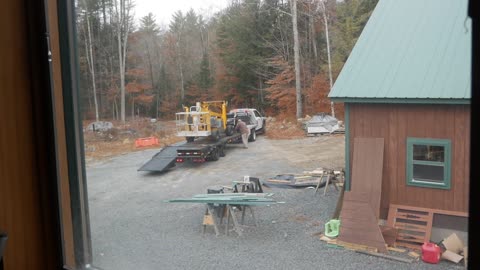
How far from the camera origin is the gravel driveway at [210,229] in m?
2.23

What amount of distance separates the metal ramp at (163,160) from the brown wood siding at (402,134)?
1.06 metres

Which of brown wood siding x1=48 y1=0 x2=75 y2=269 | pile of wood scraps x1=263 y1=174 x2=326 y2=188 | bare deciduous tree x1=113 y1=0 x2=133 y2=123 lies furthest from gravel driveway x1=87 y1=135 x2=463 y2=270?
brown wood siding x1=48 y1=0 x2=75 y2=269

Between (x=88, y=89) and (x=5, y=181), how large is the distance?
1028mm

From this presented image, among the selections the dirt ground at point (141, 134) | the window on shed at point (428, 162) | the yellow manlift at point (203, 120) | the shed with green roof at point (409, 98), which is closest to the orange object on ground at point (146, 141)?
the dirt ground at point (141, 134)

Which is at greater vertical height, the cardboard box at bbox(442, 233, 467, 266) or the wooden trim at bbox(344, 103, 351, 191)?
the wooden trim at bbox(344, 103, 351, 191)

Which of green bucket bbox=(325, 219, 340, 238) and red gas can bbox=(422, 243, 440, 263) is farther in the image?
green bucket bbox=(325, 219, 340, 238)

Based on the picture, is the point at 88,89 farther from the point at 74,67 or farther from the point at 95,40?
the point at 74,67

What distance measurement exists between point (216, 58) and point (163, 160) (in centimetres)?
70

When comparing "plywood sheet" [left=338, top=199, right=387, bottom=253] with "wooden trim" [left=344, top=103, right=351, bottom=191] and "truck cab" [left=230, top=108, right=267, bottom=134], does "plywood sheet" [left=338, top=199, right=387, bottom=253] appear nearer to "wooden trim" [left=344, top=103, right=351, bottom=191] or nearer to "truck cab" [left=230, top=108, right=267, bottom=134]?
"wooden trim" [left=344, top=103, right=351, bottom=191]

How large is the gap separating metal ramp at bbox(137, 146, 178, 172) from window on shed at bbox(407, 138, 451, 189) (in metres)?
1.34

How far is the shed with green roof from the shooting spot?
1746mm

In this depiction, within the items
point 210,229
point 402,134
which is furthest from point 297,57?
point 210,229

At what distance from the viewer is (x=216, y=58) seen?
2.44 m

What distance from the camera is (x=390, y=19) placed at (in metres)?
1.97
